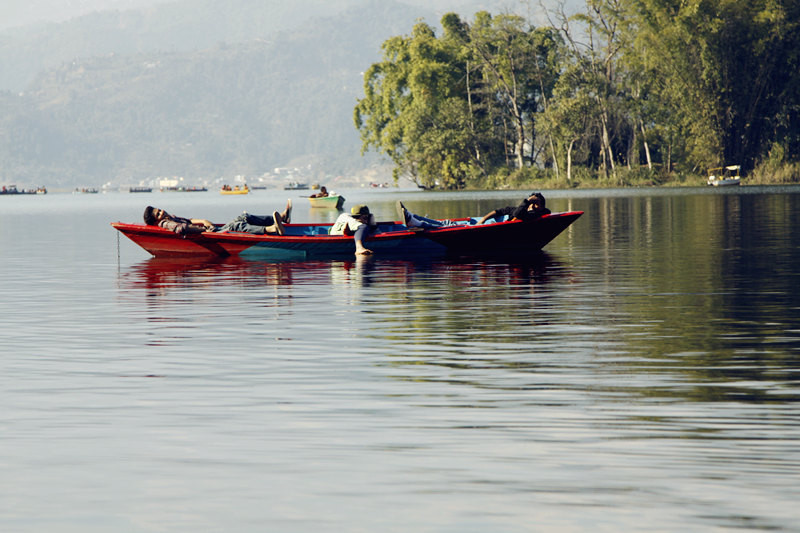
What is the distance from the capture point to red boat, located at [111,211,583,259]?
3234cm

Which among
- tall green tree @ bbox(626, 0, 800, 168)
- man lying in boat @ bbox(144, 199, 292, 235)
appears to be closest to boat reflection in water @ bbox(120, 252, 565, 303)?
man lying in boat @ bbox(144, 199, 292, 235)

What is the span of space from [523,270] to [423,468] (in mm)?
19712

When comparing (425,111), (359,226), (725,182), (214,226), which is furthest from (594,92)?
(359,226)

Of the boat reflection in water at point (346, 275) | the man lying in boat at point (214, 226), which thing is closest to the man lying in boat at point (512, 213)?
the boat reflection in water at point (346, 275)

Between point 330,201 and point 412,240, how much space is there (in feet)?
201

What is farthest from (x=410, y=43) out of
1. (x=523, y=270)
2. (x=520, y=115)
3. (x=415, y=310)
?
(x=415, y=310)

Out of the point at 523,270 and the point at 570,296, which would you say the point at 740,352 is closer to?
the point at 570,296

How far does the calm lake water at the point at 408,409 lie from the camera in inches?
313

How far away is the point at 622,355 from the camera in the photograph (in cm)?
1418

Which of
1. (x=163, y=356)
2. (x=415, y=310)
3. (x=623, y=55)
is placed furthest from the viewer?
(x=623, y=55)

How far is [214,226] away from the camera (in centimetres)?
Result: 3581

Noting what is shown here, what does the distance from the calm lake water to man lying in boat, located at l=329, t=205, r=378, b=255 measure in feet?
28.4

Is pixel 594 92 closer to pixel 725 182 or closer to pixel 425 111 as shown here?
pixel 725 182

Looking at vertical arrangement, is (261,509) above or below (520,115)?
below
